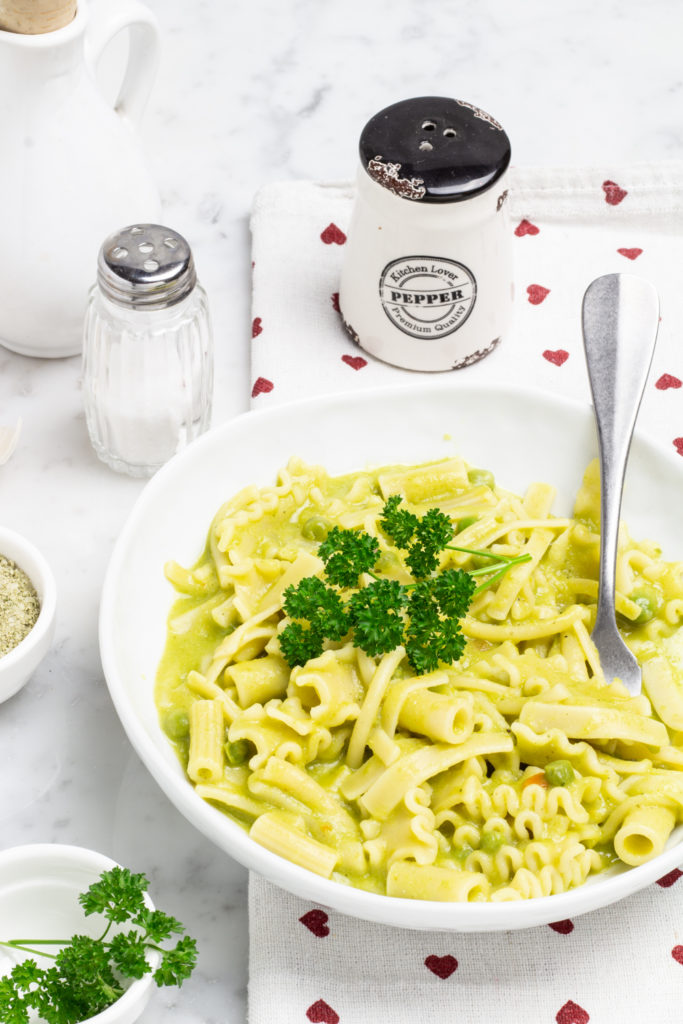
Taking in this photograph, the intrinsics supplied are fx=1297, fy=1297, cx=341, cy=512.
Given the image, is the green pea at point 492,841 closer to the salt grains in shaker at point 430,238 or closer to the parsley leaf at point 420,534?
the parsley leaf at point 420,534

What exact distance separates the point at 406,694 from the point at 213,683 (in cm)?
54

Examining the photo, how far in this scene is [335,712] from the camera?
11.2 ft

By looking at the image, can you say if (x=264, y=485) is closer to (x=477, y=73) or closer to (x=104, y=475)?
(x=104, y=475)

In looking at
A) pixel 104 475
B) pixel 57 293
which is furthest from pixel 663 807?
pixel 57 293

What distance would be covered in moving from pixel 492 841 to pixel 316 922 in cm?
54

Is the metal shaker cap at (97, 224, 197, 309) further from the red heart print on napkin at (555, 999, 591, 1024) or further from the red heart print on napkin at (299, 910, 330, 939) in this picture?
the red heart print on napkin at (555, 999, 591, 1024)

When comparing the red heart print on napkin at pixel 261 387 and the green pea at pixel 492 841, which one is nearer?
the green pea at pixel 492 841

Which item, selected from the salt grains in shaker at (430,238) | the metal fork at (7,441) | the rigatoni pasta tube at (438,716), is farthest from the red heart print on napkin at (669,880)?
the metal fork at (7,441)

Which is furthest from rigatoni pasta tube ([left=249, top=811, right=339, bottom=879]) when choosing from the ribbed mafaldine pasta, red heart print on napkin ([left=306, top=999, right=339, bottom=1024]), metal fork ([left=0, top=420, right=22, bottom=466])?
metal fork ([left=0, top=420, right=22, bottom=466])

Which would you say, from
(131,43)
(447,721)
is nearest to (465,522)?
(447,721)

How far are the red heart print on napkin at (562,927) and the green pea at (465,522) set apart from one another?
117 cm

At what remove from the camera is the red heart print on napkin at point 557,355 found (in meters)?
4.86

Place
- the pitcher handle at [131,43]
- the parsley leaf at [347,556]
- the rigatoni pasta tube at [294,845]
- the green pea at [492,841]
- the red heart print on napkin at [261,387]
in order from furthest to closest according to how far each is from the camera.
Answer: the red heart print on napkin at [261,387] → the pitcher handle at [131,43] → the parsley leaf at [347,556] → the green pea at [492,841] → the rigatoni pasta tube at [294,845]

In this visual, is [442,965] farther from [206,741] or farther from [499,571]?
[499,571]
